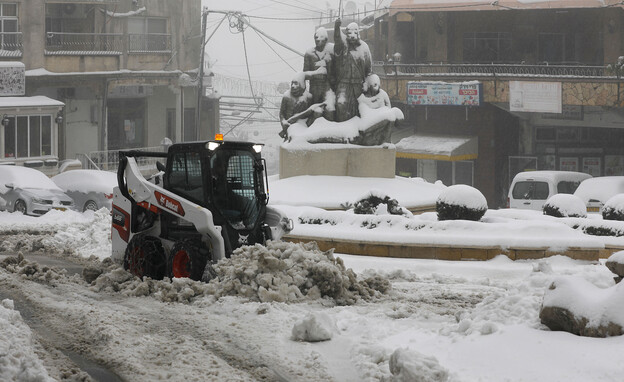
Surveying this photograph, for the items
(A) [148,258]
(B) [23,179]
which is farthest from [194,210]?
(B) [23,179]

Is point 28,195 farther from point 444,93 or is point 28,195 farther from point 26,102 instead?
point 444,93

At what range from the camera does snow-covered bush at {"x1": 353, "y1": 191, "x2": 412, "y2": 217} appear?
18214 millimetres

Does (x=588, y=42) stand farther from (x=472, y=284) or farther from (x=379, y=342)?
(x=379, y=342)

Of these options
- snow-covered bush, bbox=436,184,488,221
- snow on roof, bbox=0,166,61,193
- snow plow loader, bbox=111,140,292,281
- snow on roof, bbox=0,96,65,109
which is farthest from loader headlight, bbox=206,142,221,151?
snow on roof, bbox=0,96,65,109

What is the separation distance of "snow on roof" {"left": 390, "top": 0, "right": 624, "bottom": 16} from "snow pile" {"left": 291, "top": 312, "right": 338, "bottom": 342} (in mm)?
30355

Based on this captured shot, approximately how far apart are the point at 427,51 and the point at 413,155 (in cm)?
484

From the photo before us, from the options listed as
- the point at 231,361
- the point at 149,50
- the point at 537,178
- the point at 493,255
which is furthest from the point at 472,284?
the point at 149,50

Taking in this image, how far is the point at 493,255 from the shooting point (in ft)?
52.0

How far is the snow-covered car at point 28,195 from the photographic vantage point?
26.0 m

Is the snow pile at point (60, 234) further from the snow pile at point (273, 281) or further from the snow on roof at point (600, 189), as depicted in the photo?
the snow on roof at point (600, 189)

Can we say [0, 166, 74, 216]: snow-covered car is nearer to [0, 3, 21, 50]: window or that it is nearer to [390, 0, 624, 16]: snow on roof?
[0, 3, 21, 50]: window

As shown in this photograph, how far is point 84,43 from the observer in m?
42.8

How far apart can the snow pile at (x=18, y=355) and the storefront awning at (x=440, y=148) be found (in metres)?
31.1

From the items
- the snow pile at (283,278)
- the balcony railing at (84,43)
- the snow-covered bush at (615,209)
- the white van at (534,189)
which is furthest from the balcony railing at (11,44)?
the snow pile at (283,278)
